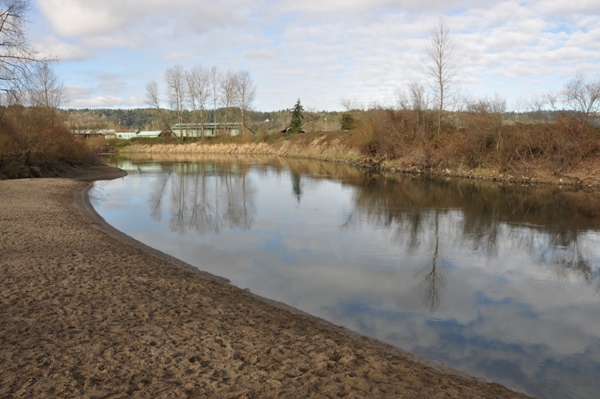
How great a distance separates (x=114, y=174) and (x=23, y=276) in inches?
1264

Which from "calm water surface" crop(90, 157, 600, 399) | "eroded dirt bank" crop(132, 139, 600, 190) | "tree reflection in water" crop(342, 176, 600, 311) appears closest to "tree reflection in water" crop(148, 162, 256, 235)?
"calm water surface" crop(90, 157, 600, 399)

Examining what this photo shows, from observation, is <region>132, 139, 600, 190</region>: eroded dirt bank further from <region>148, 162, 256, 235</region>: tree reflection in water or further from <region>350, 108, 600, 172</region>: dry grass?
<region>148, 162, 256, 235</region>: tree reflection in water

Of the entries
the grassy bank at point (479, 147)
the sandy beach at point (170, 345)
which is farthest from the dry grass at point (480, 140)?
the sandy beach at point (170, 345)

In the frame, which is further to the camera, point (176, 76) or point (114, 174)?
point (176, 76)

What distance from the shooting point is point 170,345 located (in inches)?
224

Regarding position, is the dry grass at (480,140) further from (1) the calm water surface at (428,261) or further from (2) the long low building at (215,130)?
(2) the long low building at (215,130)

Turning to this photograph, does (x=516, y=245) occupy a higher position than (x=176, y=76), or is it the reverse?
(x=176, y=76)

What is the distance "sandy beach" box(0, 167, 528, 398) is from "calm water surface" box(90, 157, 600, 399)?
99 cm

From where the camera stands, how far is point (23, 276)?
26.7 feet

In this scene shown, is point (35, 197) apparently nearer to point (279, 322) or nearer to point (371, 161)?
point (279, 322)

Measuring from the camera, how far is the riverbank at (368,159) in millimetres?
28094

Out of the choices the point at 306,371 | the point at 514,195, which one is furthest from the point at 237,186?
the point at 306,371

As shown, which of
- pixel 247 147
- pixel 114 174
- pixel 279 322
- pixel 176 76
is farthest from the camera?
pixel 176 76

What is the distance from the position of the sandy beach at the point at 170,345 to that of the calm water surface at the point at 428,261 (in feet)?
3.25
